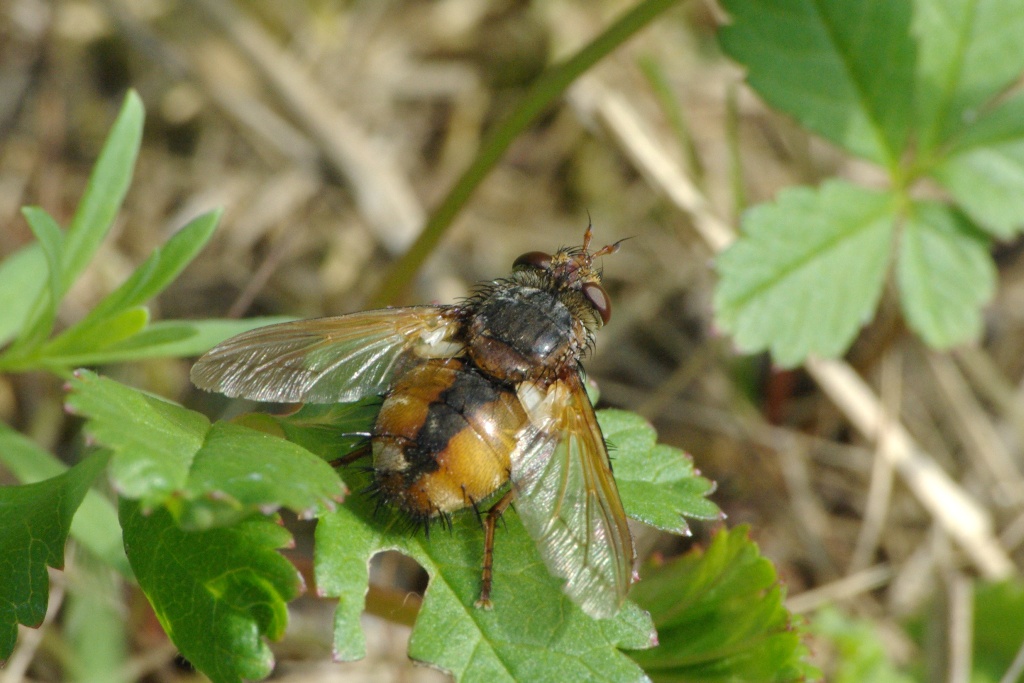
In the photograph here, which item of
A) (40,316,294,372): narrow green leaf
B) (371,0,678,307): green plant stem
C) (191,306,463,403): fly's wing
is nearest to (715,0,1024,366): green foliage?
(371,0,678,307): green plant stem

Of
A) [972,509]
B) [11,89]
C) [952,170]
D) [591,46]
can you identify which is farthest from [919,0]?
[11,89]

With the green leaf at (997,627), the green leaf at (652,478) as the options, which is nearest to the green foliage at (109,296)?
the green leaf at (652,478)

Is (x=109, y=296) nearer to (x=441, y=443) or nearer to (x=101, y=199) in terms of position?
(x=101, y=199)

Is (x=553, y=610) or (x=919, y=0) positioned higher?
(x=919, y=0)

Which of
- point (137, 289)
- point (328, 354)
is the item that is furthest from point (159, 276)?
point (328, 354)

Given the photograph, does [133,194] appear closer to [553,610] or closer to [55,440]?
[55,440]

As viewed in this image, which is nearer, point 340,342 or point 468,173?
point 340,342

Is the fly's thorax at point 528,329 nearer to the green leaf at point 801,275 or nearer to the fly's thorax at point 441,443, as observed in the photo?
the fly's thorax at point 441,443

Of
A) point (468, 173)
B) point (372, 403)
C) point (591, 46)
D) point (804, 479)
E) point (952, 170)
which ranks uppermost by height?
point (952, 170)
